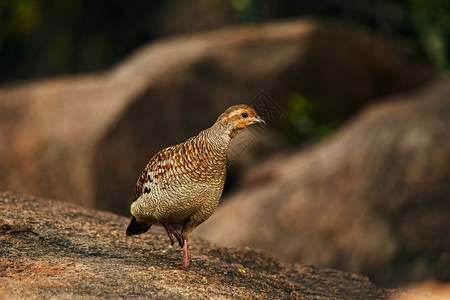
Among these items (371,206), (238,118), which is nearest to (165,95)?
(371,206)

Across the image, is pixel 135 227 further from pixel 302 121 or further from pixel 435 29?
pixel 435 29

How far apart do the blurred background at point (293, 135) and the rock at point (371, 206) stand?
24 millimetres

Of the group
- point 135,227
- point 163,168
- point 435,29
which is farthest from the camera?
point 435,29

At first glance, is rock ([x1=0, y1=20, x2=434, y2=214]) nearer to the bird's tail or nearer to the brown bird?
the bird's tail

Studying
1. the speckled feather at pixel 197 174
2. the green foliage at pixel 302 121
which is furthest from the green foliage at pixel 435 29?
the speckled feather at pixel 197 174

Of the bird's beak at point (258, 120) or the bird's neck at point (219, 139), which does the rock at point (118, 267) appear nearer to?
the bird's neck at point (219, 139)

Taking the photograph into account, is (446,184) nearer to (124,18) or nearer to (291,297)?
(291,297)

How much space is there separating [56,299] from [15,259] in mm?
877

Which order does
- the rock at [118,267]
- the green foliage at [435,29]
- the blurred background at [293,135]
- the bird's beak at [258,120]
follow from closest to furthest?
the rock at [118,267]
the bird's beak at [258,120]
the blurred background at [293,135]
the green foliage at [435,29]

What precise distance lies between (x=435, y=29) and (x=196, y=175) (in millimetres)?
13109

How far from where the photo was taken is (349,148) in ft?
35.3

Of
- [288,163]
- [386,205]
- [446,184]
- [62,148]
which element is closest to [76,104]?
[62,148]

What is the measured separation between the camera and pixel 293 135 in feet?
46.5

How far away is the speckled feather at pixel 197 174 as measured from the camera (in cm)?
448
